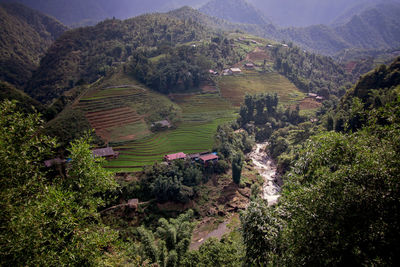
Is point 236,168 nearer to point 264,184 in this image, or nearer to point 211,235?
point 264,184

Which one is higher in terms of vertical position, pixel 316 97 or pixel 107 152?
pixel 316 97

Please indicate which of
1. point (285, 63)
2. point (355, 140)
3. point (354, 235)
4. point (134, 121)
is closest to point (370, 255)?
point (354, 235)

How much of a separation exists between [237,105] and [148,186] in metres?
42.5

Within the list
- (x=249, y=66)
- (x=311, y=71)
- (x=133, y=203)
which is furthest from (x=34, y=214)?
(x=311, y=71)

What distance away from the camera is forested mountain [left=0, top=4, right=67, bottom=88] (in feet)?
289

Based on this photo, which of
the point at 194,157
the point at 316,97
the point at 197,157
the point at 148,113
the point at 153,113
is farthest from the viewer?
the point at 316,97

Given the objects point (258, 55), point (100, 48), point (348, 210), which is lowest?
point (348, 210)

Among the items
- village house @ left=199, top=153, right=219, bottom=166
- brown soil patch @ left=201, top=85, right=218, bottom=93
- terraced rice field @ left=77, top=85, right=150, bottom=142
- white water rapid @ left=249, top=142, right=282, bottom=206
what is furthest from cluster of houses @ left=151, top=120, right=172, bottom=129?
brown soil patch @ left=201, top=85, right=218, bottom=93

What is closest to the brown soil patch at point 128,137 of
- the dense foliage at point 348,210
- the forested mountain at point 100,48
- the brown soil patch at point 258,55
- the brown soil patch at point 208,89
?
the brown soil patch at point 208,89

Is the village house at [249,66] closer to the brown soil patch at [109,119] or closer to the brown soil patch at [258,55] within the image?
the brown soil patch at [258,55]

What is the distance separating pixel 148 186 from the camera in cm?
3522

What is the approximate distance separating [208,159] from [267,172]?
49.2 ft

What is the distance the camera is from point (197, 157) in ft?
141

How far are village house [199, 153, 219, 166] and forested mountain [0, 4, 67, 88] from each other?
85576 millimetres
